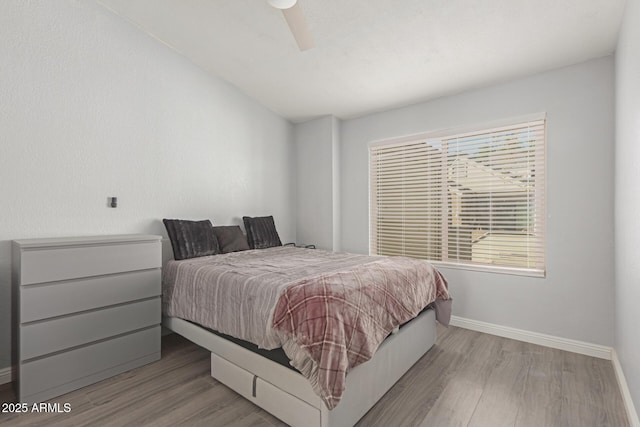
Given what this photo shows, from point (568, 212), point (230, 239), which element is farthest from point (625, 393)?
point (230, 239)

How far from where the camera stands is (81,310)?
6.73 feet

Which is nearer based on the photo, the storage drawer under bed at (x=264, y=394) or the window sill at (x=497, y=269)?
the storage drawer under bed at (x=264, y=394)

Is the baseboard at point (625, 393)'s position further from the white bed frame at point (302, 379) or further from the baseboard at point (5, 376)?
the baseboard at point (5, 376)

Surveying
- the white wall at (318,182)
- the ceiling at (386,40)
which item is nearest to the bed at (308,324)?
the white wall at (318,182)

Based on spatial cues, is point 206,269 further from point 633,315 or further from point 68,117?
point 633,315

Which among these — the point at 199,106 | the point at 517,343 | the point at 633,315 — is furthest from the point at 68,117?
the point at 517,343

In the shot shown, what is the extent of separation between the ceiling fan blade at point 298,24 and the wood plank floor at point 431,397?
241 cm

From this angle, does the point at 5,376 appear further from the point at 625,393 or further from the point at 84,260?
the point at 625,393

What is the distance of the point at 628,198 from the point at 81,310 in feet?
12.1

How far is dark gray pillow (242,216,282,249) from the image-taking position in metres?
3.65

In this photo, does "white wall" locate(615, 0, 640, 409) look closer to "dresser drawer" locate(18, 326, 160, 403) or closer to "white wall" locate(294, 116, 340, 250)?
"white wall" locate(294, 116, 340, 250)

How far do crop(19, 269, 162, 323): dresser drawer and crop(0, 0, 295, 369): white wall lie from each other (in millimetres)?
527

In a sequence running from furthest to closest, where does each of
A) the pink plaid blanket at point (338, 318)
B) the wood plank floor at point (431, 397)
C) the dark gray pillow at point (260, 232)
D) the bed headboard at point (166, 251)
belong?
the dark gray pillow at point (260, 232) < the bed headboard at point (166, 251) < the wood plank floor at point (431, 397) < the pink plaid blanket at point (338, 318)

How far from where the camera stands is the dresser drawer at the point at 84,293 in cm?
185
